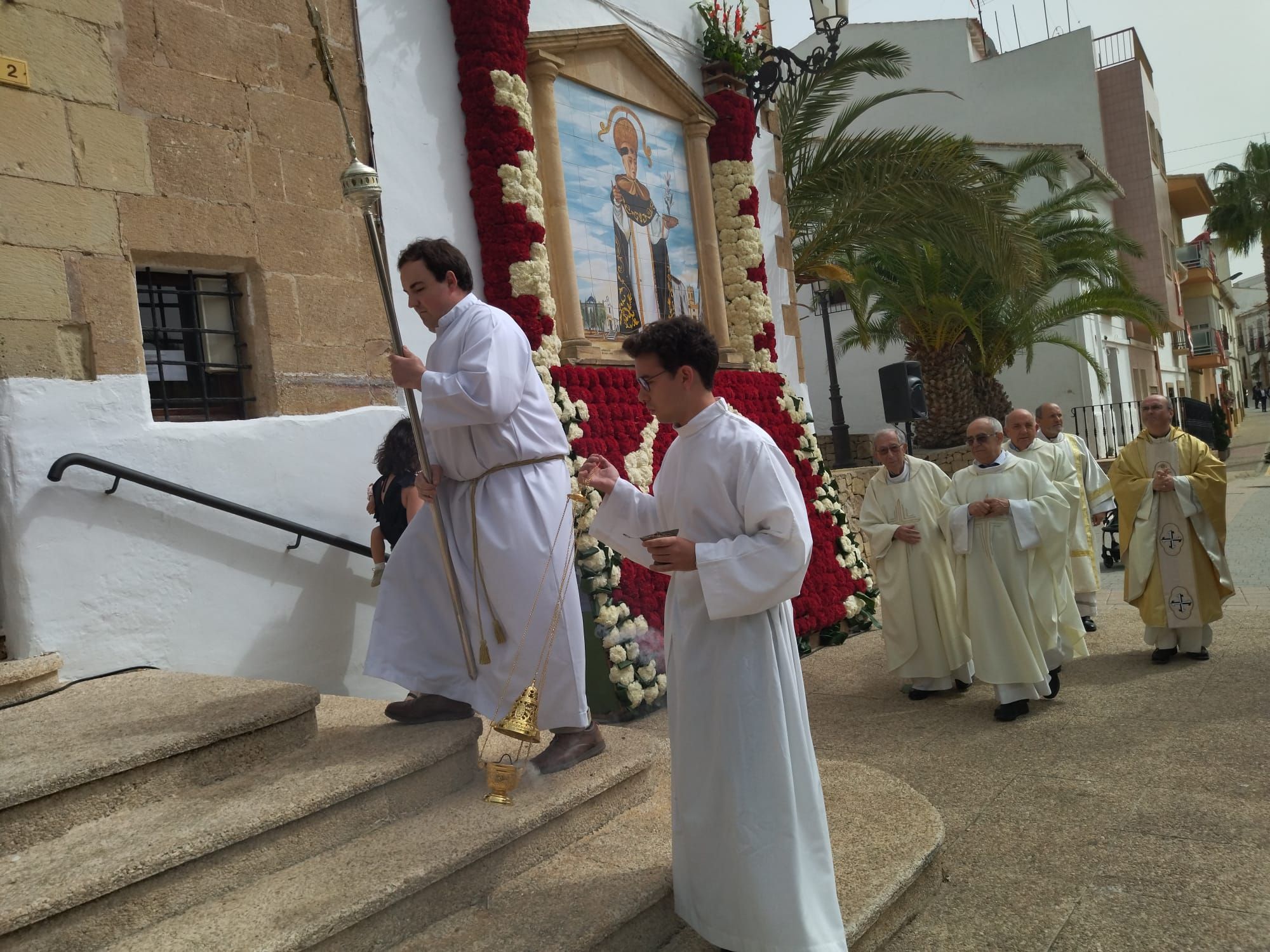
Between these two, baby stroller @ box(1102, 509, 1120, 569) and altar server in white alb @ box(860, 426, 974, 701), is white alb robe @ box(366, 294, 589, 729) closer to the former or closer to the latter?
altar server in white alb @ box(860, 426, 974, 701)

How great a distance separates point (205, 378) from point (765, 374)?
16.3ft

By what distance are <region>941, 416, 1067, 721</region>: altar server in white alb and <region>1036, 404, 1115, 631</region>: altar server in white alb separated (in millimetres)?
1448

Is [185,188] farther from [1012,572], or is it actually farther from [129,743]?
[1012,572]

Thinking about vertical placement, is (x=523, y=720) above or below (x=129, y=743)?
below

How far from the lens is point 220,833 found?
113 inches

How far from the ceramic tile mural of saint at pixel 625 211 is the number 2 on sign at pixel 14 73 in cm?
343

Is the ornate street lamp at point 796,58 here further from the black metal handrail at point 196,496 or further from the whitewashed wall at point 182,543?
the black metal handrail at point 196,496

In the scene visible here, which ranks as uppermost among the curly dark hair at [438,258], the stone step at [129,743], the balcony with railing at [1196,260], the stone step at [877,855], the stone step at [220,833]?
the balcony with railing at [1196,260]

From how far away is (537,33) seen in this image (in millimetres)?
6863

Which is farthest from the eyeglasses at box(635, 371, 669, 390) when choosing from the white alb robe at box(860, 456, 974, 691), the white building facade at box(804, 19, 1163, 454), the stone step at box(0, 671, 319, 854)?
the white building facade at box(804, 19, 1163, 454)

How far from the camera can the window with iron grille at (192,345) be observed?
5.05 m

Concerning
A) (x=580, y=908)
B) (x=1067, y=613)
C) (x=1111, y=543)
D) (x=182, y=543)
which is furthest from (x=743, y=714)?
(x=1111, y=543)

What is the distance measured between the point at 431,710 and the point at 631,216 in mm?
4852

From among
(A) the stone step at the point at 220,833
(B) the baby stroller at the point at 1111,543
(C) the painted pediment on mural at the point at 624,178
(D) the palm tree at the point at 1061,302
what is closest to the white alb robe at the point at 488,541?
(A) the stone step at the point at 220,833
